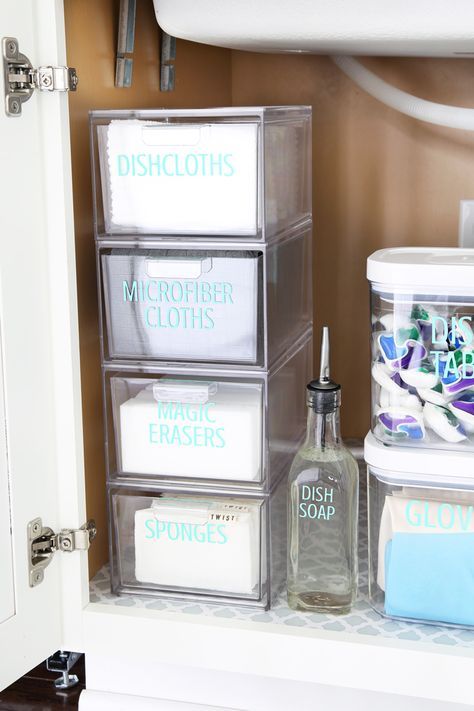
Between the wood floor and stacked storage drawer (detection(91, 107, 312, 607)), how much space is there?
0.64 feet

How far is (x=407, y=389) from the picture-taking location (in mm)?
934

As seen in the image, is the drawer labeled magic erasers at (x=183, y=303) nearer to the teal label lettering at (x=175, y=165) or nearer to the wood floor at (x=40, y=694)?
the teal label lettering at (x=175, y=165)

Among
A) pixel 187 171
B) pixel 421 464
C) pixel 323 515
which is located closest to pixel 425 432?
pixel 421 464

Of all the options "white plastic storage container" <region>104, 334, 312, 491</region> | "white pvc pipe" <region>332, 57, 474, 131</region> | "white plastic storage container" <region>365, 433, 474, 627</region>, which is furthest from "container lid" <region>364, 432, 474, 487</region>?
"white pvc pipe" <region>332, 57, 474, 131</region>

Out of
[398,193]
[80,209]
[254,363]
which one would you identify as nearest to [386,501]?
[254,363]

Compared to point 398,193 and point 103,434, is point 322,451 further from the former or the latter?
point 398,193

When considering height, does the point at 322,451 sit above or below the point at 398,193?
below

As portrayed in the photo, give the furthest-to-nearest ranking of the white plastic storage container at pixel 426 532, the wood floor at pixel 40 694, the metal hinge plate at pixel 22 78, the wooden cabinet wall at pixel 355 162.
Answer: the wooden cabinet wall at pixel 355 162
the wood floor at pixel 40 694
the white plastic storage container at pixel 426 532
the metal hinge plate at pixel 22 78

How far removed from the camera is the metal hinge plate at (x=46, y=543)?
912mm

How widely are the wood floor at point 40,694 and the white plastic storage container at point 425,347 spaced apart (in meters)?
0.50

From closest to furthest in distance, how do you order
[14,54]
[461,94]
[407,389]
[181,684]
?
1. [14,54]
2. [407,389]
3. [181,684]
4. [461,94]

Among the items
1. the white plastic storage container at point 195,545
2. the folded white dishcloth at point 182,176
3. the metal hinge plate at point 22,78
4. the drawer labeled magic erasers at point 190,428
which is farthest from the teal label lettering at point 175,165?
the white plastic storage container at point 195,545

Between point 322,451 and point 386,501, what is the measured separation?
0.08m

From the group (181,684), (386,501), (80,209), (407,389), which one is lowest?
(181,684)
